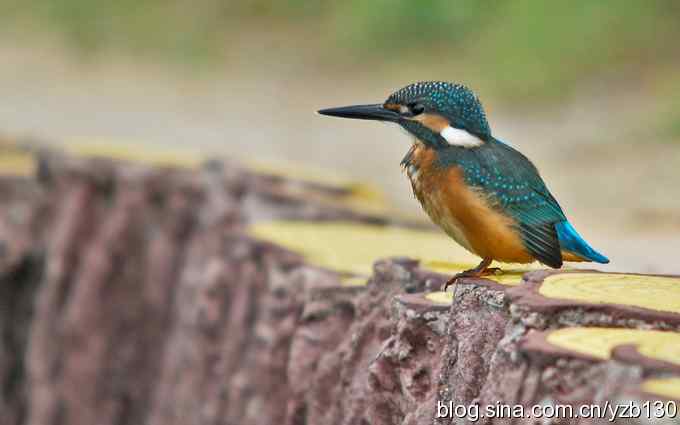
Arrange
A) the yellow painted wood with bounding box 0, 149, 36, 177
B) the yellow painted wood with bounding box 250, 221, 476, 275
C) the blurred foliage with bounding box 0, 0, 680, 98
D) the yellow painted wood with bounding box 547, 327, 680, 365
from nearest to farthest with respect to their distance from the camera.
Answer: the yellow painted wood with bounding box 547, 327, 680, 365, the yellow painted wood with bounding box 250, 221, 476, 275, the yellow painted wood with bounding box 0, 149, 36, 177, the blurred foliage with bounding box 0, 0, 680, 98

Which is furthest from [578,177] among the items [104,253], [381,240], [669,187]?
[381,240]

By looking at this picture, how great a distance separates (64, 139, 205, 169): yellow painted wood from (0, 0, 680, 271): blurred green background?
8.97 feet

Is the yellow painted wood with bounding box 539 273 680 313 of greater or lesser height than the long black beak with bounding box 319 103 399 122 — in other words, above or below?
below

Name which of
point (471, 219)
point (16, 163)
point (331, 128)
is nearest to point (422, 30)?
point (331, 128)

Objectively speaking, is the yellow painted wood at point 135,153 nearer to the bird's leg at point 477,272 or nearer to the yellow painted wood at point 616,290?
the bird's leg at point 477,272

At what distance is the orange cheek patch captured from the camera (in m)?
4.48

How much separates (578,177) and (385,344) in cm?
916

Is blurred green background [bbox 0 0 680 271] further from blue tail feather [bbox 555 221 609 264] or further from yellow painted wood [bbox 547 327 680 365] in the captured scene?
yellow painted wood [bbox 547 327 680 365]

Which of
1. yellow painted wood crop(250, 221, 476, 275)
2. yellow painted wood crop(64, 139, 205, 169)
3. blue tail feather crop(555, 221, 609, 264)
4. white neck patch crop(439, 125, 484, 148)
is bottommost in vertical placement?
yellow painted wood crop(250, 221, 476, 275)

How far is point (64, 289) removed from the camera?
370 inches

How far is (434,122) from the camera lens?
449 cm

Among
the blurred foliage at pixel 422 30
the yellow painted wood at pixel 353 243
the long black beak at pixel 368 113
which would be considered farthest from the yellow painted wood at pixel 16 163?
the blurred foliage at pixel 422 30

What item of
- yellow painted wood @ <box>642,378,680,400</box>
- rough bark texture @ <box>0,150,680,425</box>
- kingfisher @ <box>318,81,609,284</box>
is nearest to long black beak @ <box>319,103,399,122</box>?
kingfisher @ <box>318,81,609,284</box>

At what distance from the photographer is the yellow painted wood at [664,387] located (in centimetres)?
271
